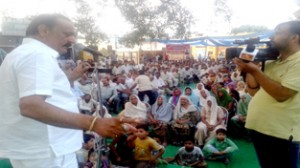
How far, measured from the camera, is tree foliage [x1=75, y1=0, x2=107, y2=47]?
1817cm

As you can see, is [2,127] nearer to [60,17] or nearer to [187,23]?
[60,17]

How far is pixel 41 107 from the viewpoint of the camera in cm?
102

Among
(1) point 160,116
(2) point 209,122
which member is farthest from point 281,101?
(1) point 160,116

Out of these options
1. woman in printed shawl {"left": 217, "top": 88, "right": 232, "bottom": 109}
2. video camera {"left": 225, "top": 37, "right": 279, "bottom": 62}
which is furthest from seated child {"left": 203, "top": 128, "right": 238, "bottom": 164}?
video camera {"left": 225, "top": 37, "right": 279, "bottom": 62}

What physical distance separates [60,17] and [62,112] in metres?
0.46

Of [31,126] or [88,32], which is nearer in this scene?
[31,126]

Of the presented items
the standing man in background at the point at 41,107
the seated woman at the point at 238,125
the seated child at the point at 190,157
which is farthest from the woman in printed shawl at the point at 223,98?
the standing man in background at the point at 41,107

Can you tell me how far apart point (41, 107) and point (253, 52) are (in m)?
1.18

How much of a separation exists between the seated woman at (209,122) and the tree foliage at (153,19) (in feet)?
49.6

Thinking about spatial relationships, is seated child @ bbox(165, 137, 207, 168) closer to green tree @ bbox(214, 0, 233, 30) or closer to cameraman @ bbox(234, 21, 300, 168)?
cameraman @ bbox(234, 21, 300, 168)

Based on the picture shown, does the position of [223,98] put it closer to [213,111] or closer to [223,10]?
[213,111]

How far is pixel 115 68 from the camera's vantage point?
14.3 metres

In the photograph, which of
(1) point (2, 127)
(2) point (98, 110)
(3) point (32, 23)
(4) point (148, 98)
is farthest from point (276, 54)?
(4) point (148, 98)

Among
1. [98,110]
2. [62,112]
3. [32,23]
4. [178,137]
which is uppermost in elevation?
[32,23]
